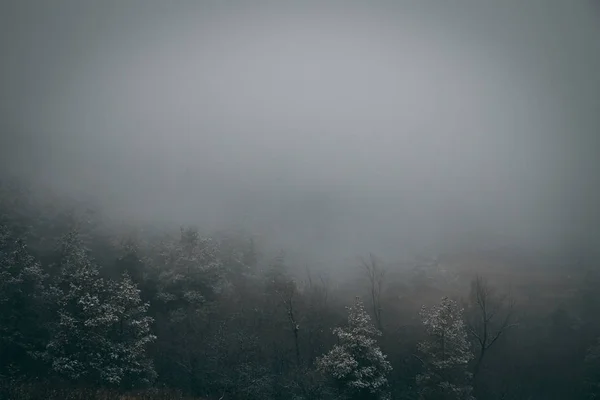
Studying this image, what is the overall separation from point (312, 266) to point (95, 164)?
8702 centimetres

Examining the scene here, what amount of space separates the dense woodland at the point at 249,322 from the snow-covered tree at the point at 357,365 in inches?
6.9

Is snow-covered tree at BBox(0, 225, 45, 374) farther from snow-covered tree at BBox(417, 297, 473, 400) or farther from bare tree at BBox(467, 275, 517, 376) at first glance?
bare tree at BBox(467, 275, 517, 376)

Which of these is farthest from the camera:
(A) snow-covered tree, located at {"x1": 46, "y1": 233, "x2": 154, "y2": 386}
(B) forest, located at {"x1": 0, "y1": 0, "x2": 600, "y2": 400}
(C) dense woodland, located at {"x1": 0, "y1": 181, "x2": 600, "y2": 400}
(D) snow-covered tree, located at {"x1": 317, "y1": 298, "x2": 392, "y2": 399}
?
(B) forest, located at {"x1": 0, "y1": 0, "x2": 600, "y2": 400}

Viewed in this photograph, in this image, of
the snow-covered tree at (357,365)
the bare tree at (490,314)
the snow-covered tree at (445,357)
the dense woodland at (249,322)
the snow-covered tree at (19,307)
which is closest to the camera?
the dense woodland at (249,322)

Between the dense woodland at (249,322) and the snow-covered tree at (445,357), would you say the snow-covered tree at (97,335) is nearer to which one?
the dense woodland at (249,322)

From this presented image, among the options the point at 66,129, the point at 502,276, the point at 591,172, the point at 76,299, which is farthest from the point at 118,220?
the point at 591,172

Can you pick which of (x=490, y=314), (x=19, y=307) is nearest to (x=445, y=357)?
(x=490, y=314)

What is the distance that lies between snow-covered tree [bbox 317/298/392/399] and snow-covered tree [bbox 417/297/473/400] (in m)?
7.04

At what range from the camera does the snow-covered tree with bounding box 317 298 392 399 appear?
1560 inches

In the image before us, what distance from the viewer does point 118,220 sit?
243 feet

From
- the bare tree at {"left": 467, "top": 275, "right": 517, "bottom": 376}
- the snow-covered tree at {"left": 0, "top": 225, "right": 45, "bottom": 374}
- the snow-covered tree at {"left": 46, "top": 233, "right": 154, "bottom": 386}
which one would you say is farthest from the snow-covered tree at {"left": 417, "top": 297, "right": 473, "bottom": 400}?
the snow-covered tree at {"left": 0, "top": 225, "right": 45, "bottom": 374}

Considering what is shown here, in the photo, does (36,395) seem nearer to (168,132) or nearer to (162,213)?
(162,213)

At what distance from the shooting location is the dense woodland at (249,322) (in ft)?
127

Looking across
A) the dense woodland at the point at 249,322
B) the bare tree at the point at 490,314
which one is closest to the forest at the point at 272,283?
the dense woodland at the point at 249,322
